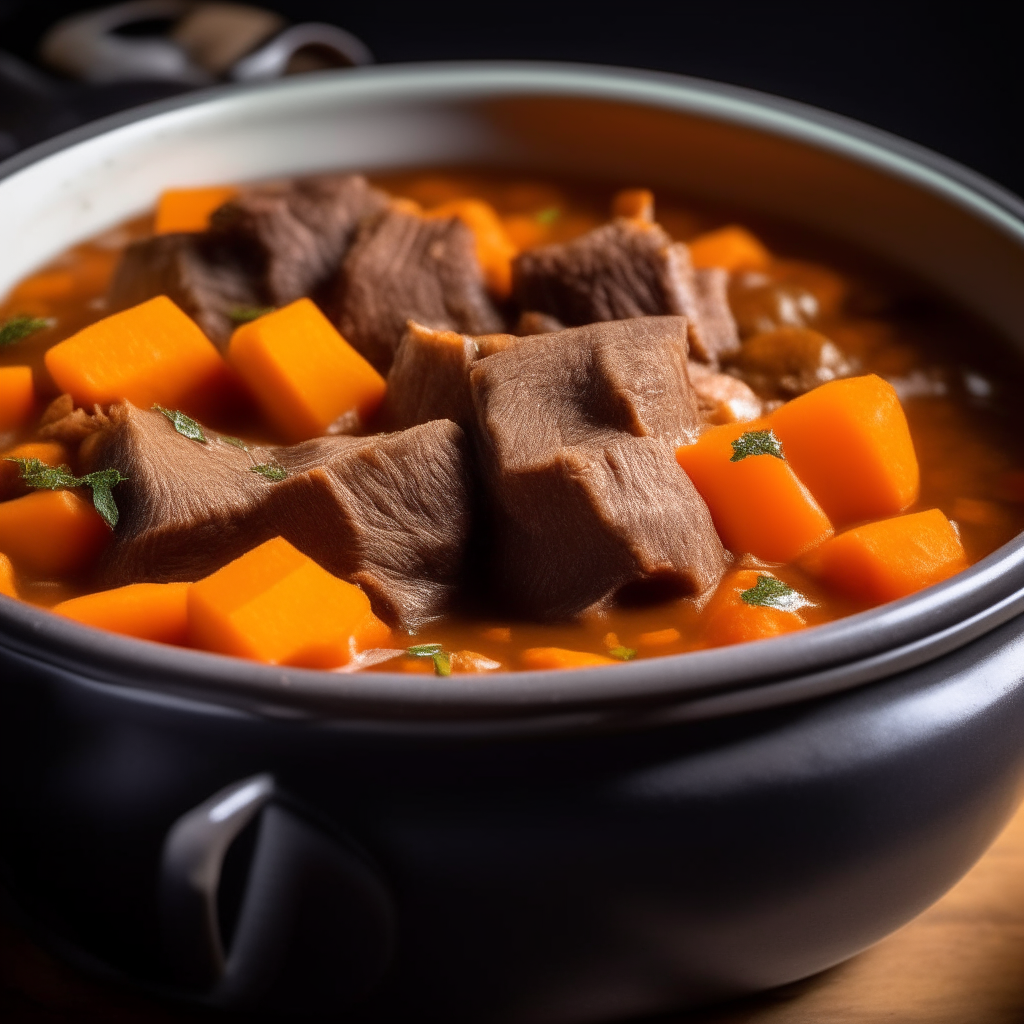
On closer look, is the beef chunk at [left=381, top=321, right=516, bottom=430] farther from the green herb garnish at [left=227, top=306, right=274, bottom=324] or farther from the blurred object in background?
the blurred object in background

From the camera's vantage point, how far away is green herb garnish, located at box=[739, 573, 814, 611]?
227 centimetres

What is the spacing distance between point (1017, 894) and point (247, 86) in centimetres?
267

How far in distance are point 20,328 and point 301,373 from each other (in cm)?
72

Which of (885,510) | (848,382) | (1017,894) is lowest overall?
(1017,894)

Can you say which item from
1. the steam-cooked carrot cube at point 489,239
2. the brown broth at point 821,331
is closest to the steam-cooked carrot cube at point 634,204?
the brown broth at point 821,331

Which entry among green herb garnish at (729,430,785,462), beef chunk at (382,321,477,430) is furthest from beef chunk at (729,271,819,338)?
beef chunk at (382,321,477,430)

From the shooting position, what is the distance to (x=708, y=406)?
276 cm

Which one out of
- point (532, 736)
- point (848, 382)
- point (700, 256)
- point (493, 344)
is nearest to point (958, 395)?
point (848, 382)

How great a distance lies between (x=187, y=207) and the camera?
11.6 ft

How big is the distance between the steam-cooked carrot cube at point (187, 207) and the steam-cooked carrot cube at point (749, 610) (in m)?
1.75

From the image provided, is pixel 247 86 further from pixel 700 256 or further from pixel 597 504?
pixel 597 504

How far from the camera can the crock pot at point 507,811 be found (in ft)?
5.32

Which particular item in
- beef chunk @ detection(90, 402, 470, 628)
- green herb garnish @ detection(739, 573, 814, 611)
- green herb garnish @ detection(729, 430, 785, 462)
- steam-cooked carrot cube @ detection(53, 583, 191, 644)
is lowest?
steam-cooked carrot cube @ detection(53, 583, 191, 644)

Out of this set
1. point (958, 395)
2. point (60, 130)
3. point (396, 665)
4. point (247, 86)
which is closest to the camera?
point (396, 665)
